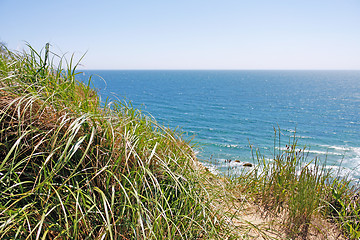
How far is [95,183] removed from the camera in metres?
1.75

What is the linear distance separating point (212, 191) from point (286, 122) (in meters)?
28.7

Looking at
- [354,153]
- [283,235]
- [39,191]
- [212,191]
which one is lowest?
[354,153]

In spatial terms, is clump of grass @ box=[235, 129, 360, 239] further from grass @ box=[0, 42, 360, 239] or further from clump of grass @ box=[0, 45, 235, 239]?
clump of grass @ box=[0, 45, 235, 239]

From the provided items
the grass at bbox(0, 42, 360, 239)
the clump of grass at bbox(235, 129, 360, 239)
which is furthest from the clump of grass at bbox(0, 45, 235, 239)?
the clump of grass at bbox(235, 129, 360, 239)

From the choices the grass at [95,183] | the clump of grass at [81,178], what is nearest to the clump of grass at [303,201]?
the grass at [95,183]

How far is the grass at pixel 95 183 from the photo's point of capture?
1494 millimetres

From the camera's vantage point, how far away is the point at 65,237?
152cm

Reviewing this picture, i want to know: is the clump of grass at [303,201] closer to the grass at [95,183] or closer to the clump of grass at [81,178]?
the grass at [95,183]

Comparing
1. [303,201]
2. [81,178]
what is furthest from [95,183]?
[303,201]

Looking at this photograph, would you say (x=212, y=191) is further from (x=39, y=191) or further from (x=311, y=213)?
(x=39, y=191)

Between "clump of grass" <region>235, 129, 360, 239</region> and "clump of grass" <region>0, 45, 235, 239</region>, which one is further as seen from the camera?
"clump of grass" <region>235, 129, 360, 239</region>

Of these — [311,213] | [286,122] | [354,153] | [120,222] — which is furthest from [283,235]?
[286,122]

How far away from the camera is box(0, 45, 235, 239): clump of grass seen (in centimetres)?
149

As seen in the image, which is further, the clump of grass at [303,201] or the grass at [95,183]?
the clump of grass at [303,201]
